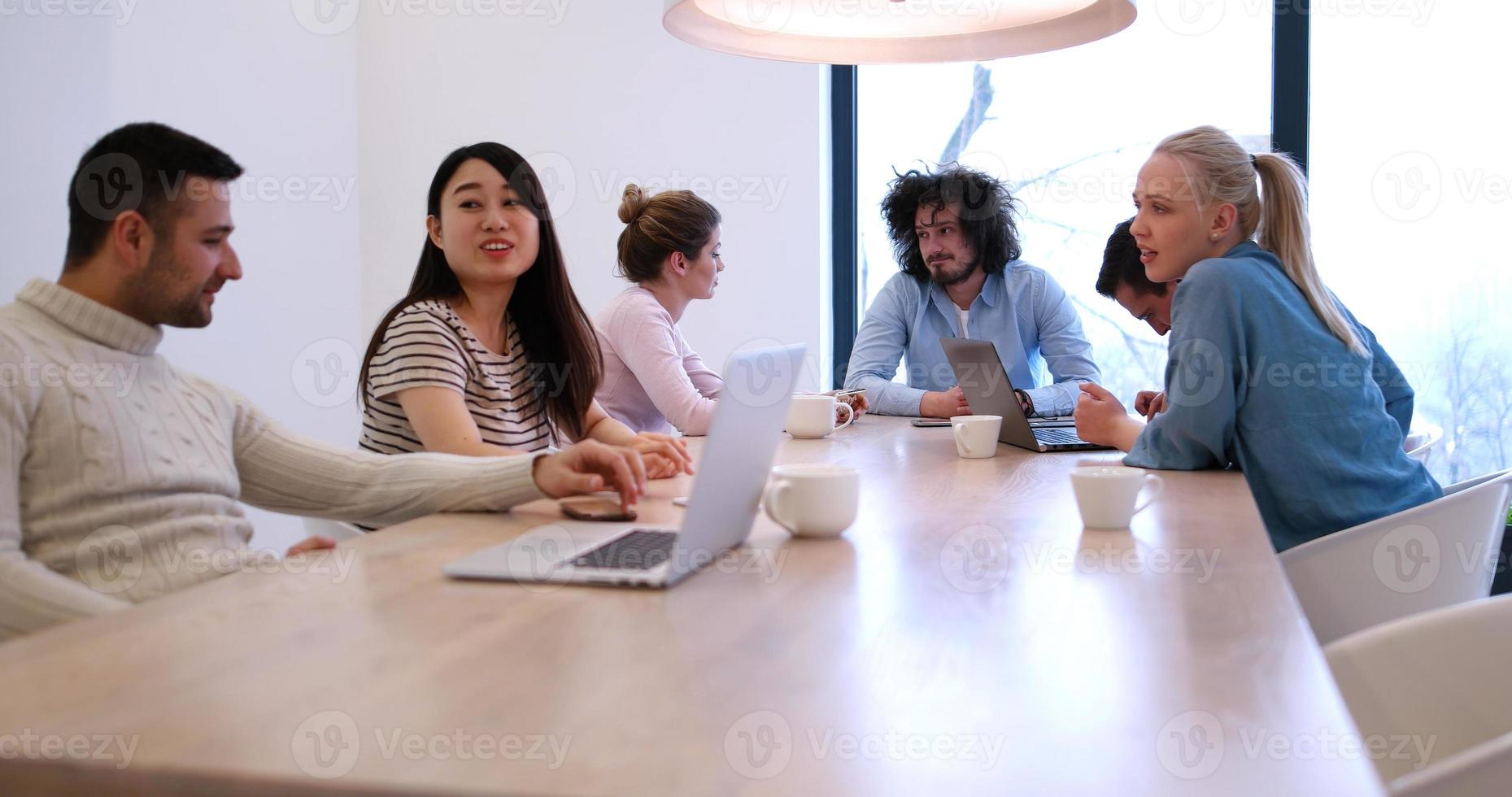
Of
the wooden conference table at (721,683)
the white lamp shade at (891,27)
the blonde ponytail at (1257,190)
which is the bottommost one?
the wooden conference table at (721,683)

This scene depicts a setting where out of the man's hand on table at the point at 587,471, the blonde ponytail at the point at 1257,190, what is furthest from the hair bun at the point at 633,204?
the man's hand on table at the point at 587,471

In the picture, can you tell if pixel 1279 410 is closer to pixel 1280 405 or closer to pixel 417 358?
pixel 1280 405

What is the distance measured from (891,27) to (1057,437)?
2.71ft

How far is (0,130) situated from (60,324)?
1.90 metres

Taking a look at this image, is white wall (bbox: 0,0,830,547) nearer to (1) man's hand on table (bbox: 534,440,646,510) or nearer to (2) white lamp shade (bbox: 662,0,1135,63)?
(2) white lamp shade (bbox: 662,0,1135,63)

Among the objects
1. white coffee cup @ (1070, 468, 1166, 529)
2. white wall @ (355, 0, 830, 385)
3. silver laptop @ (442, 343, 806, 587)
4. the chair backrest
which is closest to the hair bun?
white wall @ (355, 0, 830, 385)

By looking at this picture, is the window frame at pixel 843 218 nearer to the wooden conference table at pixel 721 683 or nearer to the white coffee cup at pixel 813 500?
the white coffee cup at pixel 813 500

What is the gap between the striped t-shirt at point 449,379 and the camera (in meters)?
1.88

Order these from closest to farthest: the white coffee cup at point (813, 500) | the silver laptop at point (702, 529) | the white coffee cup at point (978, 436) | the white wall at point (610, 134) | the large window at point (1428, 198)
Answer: the silver laptop at point (702, 529), the white coffee cup at point (813, 500), the white coffee cup at point (978, 436), the large window at point (1428, 198), the white wall at point (610, 134)

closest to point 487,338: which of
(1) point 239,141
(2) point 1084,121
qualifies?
(1) point 239,141

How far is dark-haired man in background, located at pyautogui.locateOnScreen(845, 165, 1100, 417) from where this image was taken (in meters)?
3.35

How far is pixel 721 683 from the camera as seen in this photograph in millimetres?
767

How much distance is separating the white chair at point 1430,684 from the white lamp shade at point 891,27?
1227 millimetres

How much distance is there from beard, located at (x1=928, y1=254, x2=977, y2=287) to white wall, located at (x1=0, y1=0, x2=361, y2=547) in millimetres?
2113
